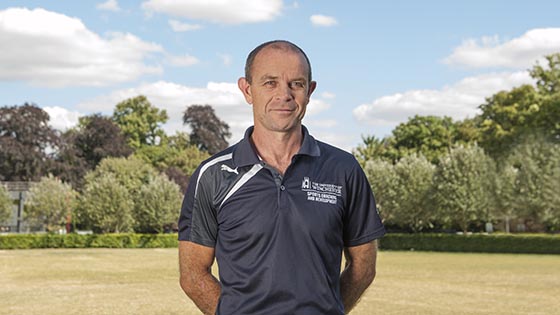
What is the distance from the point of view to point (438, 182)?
65.1 meters

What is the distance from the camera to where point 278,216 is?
3.35m

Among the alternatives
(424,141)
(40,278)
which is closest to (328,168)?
(40,278)

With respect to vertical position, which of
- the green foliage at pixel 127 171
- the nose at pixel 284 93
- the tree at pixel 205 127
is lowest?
the nose at pixel 284 93

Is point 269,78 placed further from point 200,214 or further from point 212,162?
point 200,214

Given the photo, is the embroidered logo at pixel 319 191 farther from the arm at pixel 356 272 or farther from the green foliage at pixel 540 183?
the green foliage at pixel 540 183

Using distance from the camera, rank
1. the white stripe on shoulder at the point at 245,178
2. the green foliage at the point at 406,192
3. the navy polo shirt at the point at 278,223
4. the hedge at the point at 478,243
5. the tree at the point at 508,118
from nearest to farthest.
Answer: the navy polo shirt at the point at 278,223, the white stripe on shoulder at the point at 245,178, the hedge at the point at 478,243, the green foliage at the point at 406,192, the tree at the point at 508,118

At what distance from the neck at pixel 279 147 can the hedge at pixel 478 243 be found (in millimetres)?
49306

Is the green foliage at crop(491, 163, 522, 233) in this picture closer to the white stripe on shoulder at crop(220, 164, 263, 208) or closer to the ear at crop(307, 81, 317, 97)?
the ear at crop(307, 81, 317, 97)

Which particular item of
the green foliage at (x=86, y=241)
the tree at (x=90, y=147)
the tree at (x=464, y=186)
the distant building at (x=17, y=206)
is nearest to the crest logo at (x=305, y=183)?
the tree at (x=464, y=186)

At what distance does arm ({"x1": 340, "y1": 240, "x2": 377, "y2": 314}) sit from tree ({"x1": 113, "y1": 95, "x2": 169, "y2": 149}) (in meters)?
108

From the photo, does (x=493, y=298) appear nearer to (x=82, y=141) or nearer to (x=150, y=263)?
(x=150, y=263)

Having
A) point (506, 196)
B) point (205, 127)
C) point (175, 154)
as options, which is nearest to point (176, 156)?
point (175, 154)

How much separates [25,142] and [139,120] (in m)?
26.2

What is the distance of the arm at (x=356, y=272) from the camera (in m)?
3.73
